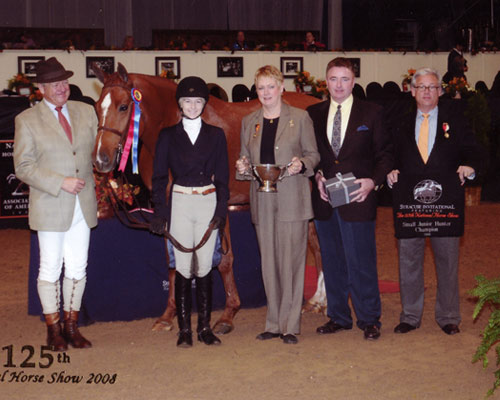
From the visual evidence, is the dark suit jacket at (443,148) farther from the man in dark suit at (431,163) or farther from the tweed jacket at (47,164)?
the tweed jacket at (47,164)

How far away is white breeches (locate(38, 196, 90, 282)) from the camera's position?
15.4ft

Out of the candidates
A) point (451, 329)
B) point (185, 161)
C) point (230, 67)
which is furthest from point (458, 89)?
point (185, 161)

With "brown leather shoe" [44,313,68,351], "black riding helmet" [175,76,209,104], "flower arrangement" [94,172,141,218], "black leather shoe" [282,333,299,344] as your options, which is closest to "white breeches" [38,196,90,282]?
"brown leather shoe" [44,313,68,351]

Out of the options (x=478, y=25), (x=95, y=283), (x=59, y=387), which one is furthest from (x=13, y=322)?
(x=478, y=25)

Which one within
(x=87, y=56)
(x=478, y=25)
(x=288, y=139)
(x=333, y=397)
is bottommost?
(x=333, y=397)

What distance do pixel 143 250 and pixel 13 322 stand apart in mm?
1181

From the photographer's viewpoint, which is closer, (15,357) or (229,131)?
(15,357)

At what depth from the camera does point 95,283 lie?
18.1 ft

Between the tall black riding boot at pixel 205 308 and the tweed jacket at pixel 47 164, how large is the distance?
0.90 m

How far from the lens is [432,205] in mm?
5016

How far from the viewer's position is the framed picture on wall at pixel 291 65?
15.8m

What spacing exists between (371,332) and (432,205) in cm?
102

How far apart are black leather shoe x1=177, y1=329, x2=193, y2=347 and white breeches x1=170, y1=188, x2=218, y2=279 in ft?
1.30

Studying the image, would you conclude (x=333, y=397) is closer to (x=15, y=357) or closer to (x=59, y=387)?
(x=59, y=387)
